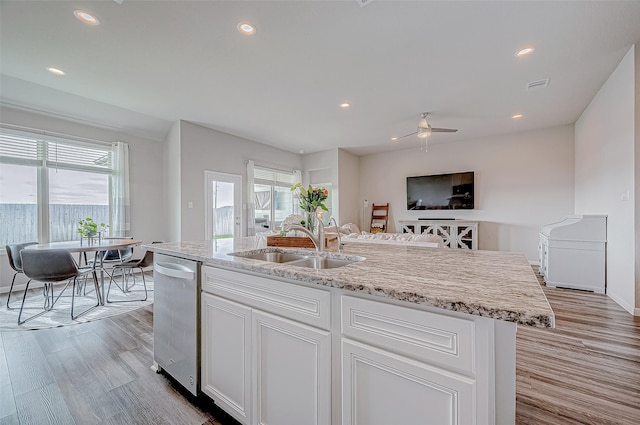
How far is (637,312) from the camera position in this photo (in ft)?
9.09

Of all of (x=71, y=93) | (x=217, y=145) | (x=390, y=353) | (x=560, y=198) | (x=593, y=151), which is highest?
(x=71, y=93)

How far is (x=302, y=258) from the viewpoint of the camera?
177 centimetres

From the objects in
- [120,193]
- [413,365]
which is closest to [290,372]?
[413,365]

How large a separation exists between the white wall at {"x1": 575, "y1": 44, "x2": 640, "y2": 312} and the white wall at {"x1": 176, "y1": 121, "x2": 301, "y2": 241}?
5.92 metres

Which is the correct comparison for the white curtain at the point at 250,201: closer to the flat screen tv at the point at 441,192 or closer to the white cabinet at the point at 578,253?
the flat screen tv at the point at 441,192

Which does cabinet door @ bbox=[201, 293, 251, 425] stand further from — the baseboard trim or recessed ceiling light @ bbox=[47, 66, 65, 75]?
the baseboard trim

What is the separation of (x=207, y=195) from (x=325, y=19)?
3941mm

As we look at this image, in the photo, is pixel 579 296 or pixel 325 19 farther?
pixel 579 296

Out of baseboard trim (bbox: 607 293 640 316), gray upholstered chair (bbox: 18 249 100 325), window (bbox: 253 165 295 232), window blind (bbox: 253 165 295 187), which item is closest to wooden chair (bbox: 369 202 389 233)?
window (bbox: 253 165 295 232)

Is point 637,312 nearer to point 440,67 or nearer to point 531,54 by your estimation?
point 531,54

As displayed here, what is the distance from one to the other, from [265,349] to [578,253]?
4.64m

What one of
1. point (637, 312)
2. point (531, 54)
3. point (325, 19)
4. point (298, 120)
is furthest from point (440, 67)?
point (637, 312)

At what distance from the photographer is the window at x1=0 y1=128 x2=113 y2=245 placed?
150 inches

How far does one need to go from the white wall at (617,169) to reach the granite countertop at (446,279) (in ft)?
9.07
